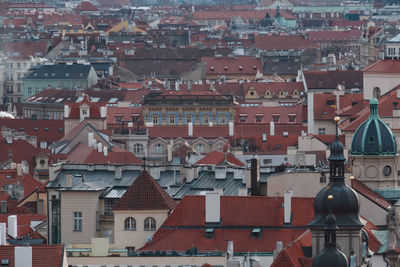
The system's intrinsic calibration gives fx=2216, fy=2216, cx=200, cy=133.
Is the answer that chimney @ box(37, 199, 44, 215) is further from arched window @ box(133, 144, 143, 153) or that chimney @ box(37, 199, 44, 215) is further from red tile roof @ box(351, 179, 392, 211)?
arched window @ box(133, 144, 143, 153)

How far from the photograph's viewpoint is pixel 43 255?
59.5m

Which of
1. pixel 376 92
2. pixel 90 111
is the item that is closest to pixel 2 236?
pixel 376 92

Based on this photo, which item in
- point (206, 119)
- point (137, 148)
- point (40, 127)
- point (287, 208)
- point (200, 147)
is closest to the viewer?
point (287, 208)

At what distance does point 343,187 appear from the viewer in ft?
202

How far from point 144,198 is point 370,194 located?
28.0 ft

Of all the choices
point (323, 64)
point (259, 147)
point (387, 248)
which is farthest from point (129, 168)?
point (323, 64)

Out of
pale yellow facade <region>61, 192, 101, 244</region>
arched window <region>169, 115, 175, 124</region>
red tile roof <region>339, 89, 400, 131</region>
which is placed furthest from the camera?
arched window <region>169, 115, 175, 124</region>

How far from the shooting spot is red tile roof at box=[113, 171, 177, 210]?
242 ft

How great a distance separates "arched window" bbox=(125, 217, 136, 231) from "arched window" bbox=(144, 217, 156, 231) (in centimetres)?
43

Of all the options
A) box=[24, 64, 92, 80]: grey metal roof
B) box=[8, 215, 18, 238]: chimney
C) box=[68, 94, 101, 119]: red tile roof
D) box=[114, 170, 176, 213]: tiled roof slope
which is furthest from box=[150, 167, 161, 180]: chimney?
box=[24, 64, 92, 80]: grey metal roof

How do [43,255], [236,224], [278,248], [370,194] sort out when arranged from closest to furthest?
[43,255]
[278,248]
[236,224]
[370,194]

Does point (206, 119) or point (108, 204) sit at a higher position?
point (206, 119)

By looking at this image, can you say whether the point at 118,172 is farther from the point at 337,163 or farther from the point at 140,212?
the point at 337,163

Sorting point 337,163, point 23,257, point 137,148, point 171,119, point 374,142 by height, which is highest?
point 171,119
